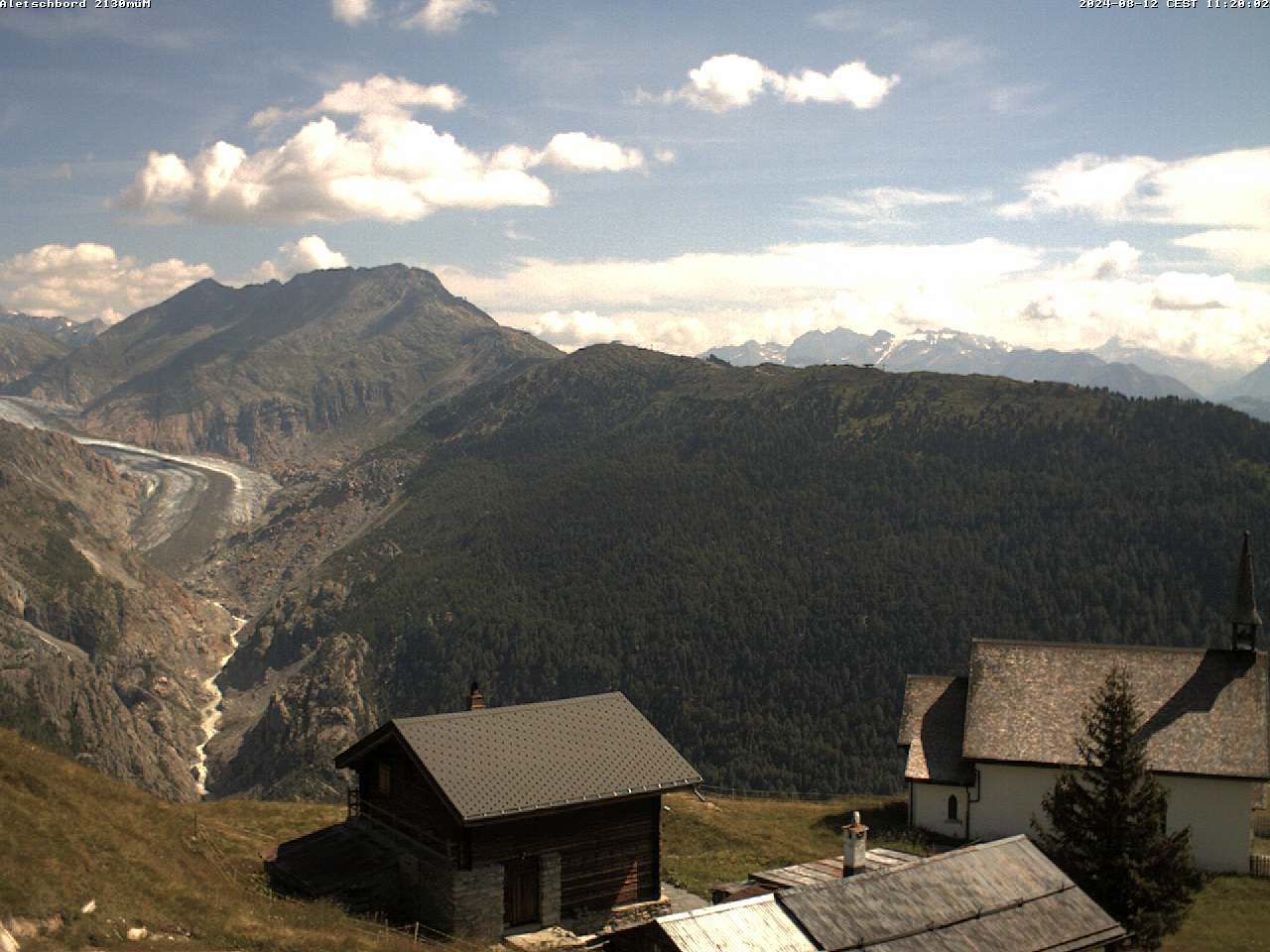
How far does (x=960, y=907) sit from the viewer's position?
27.8 metres

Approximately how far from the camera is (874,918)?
86.4 ft

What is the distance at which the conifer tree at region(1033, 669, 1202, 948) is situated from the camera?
3444cm

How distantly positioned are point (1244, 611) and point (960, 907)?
105 feet

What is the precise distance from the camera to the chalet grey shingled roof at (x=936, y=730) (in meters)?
51.8

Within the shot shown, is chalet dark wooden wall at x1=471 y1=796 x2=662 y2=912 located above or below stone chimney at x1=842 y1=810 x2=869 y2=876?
below

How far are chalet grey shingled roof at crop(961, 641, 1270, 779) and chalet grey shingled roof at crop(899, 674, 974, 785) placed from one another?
1.48 meters

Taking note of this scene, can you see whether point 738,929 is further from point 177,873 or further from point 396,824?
point 396,824

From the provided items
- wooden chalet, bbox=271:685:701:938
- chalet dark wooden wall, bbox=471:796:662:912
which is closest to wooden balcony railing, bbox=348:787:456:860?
wooden chalet, bbox=271:685:701:938

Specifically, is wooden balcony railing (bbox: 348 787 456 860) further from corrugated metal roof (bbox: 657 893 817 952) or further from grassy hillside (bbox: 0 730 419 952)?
corrugated metal roof (bbox: 657 893 817 952)

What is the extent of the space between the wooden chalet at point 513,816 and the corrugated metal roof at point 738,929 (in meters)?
11.9

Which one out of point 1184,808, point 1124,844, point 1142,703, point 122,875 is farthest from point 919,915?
point 1142,703

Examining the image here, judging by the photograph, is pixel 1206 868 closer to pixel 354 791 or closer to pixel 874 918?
pixel 874 918

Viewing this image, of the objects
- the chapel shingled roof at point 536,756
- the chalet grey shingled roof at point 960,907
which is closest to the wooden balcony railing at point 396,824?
the chapel shingled roof at point 536,756

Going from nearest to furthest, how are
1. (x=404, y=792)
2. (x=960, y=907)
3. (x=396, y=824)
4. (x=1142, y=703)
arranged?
1. (x=960, y=907)
2. (x=404, y=792)
3. (x=396, y=824)
4. (x=1142, y=703)
